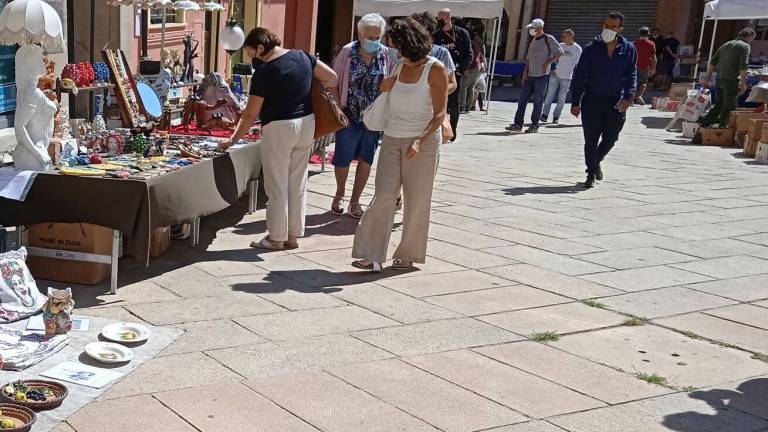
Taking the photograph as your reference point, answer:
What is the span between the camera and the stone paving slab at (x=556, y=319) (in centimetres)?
489

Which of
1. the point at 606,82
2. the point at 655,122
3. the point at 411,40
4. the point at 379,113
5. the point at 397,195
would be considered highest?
the point at 411,40

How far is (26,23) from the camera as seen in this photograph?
4.71 metres

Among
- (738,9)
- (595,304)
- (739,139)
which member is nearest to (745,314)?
(595,304)

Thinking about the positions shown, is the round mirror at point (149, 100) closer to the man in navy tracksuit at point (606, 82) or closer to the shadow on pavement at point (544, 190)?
the shadow on pavement at point (544, 190)

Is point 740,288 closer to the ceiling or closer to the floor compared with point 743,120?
closer to the floor

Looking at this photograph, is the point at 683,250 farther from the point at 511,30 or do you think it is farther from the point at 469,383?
the point at 511,30

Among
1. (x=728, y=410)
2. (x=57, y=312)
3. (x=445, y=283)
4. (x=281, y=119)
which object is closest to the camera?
(x=728, y=410)

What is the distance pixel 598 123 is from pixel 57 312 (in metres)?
6.23

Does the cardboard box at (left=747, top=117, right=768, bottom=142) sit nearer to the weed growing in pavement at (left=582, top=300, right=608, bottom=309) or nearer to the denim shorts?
the denim shorts

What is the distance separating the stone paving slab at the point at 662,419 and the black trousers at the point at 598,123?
17.6 ft

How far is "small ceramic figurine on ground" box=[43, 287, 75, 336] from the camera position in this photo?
4.16m

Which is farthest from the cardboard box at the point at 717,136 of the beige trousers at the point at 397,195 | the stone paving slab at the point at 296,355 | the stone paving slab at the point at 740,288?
the stone paving slab at the point at 296,355

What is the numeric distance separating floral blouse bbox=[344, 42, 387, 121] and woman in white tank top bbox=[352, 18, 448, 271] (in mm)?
1375

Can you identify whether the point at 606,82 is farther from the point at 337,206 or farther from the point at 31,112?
the point at 31,112
